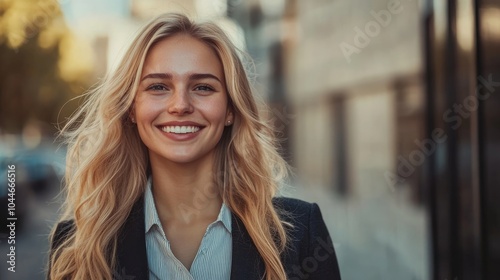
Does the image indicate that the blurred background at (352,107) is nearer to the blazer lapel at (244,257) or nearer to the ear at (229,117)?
the ear at (229,117)

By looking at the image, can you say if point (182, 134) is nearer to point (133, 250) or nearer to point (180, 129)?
point (180, 129)

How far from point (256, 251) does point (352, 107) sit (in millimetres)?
1561

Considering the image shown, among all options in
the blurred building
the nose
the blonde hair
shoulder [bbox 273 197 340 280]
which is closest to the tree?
the blurred building

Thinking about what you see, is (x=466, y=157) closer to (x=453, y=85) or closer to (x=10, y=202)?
(x=453, y=85)

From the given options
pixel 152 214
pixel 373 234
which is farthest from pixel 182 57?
pixel 373 234

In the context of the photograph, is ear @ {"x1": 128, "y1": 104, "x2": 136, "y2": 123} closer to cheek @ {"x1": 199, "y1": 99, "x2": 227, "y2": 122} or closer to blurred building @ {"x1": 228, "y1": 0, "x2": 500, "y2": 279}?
cheek @ {"x1": 199, "y1": 99, "x2": 227, "y2": 122}

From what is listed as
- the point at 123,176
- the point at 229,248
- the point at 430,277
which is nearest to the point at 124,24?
the point at 123,176

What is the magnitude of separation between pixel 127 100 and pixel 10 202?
135 cm

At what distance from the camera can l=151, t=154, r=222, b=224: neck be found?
203 cm

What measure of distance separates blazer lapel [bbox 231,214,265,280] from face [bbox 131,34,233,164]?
10.6 inches

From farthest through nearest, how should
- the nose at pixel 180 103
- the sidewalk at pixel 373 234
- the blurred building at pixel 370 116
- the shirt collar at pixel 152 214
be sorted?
the sidewalk at pixel 373 234 < the blurred building at pixel 370 116 < the shirt collar at pixel 152 214 < the nose at pixel 180 103

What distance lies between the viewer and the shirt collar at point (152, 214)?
2000 millimetres

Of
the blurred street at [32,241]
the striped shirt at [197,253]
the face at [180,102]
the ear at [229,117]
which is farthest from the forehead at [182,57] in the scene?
the blurred street at [32,241]

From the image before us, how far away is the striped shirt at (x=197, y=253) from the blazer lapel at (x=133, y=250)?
0.09 ft
